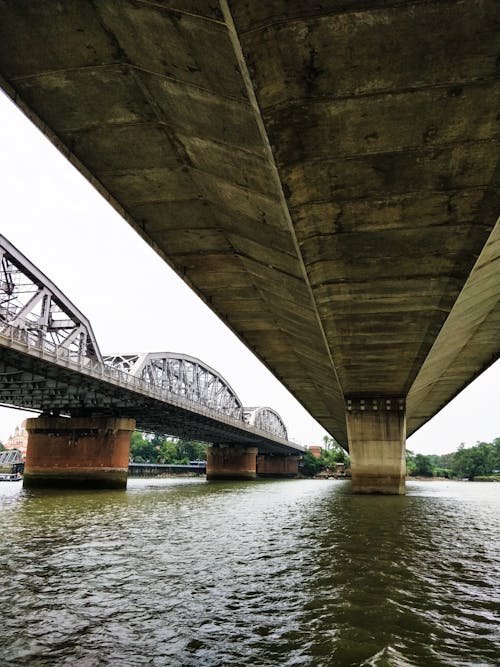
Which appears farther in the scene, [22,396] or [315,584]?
[22,396]

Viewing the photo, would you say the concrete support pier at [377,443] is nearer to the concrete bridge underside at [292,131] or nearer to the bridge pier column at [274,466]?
the concrete bridge underside at [292,131]

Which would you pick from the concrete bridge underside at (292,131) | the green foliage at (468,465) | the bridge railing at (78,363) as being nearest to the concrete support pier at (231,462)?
the bridge railing at (78,363)

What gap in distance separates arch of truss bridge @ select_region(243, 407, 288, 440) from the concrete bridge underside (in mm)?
102342

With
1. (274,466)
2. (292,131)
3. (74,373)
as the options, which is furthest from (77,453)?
(274,466)

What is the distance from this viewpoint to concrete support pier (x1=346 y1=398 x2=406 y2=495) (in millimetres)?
35531

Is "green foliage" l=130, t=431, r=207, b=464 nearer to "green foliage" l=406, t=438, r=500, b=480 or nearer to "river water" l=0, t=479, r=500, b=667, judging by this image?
"green foliage" l=406, t=438, r=500, b=480

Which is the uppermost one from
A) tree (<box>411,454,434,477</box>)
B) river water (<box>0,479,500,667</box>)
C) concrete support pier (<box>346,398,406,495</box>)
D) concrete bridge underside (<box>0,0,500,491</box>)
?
concrete bridge underside (<box>0,0,500,491</box>)

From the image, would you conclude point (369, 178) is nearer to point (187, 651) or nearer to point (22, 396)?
point (187, 651)

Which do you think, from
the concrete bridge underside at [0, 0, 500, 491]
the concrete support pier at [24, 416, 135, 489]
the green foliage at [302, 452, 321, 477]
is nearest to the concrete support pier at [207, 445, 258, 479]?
the concrete support pier at [24, 416, 135, 489]

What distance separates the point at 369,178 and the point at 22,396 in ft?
153

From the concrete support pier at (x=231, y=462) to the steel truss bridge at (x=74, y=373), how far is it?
17072 millimetres

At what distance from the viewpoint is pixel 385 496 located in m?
36.3

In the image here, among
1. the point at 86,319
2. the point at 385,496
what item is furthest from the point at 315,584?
the point at 86,319

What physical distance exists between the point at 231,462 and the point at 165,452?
67396mm
